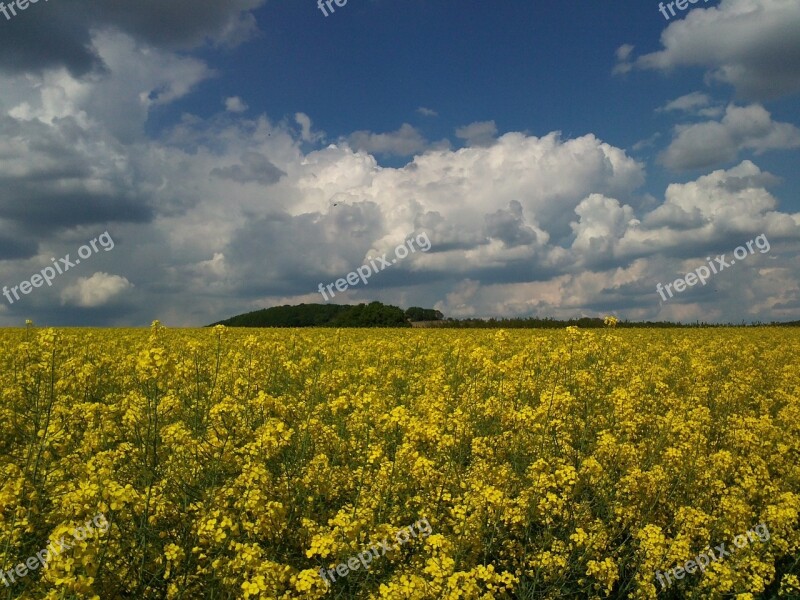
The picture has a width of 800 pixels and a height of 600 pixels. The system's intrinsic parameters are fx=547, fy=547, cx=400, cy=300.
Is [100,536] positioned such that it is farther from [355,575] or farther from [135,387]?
[135,387]

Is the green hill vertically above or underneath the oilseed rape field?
above

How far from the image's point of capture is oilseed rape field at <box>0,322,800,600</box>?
3988 mm

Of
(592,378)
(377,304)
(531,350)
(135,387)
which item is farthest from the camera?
(377,304)

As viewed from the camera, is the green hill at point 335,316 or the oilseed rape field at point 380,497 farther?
the green hill at point 335,316

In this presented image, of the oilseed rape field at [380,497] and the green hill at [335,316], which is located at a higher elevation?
the green hill at [335,316]

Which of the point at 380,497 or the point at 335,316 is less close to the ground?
the point at 335,316

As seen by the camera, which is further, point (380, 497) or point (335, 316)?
point (335, 316)

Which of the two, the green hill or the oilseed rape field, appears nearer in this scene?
the oilseed rape field

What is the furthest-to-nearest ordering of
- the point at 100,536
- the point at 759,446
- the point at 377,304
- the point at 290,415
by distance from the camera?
the point at 377,304
the point at 759,446
the point at 290,415
the point at 100,536

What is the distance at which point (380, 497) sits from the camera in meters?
5.16

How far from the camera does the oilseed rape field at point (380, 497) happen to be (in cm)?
399

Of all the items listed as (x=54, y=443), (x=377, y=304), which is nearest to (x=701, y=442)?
(x=54, y=443)

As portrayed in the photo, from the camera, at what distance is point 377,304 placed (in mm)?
60625

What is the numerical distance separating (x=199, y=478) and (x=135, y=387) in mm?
5418
